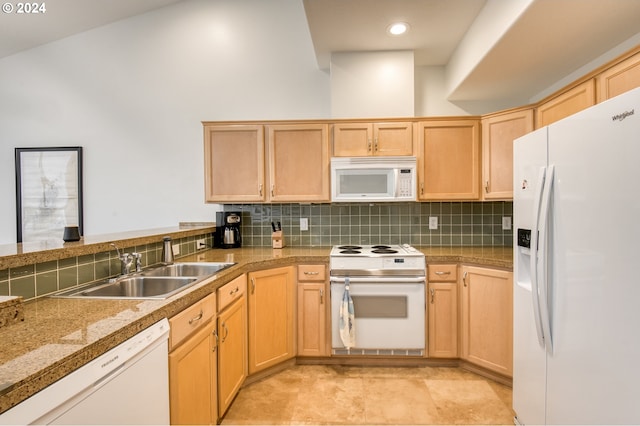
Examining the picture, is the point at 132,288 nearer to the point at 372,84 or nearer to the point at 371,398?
the point at 371,398

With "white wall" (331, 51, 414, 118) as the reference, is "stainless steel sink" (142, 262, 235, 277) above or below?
below

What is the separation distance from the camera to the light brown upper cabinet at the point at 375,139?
269 cm

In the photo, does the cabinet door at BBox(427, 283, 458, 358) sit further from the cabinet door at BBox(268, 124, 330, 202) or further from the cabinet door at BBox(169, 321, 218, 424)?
the cabinet door at BBox(169, 321, 218, 424)

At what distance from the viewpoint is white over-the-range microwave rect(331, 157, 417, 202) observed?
8.60 feet

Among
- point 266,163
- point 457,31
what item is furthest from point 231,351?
point 457,31

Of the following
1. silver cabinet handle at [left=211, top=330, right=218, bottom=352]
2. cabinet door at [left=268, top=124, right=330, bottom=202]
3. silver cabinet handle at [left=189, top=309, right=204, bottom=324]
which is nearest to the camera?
silver cabinet handle at [left=189, top=309, right=204, bottom=324]

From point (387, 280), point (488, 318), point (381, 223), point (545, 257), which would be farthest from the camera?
point (381, 223)

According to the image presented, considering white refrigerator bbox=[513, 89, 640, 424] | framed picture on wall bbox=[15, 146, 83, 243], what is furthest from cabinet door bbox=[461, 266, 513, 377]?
framed picture on wall bbox=[15, 146, 83, 243]

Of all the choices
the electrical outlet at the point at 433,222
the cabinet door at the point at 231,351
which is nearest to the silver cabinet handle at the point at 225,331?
the cabinet door at the point at 231,351

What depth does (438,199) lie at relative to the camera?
2703 millimetres

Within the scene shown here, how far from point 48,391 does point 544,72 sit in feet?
10.8

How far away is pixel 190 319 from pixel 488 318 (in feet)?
6.80

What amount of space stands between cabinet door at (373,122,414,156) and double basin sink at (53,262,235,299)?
5.28 ft

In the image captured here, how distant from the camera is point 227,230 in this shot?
2938 mm
